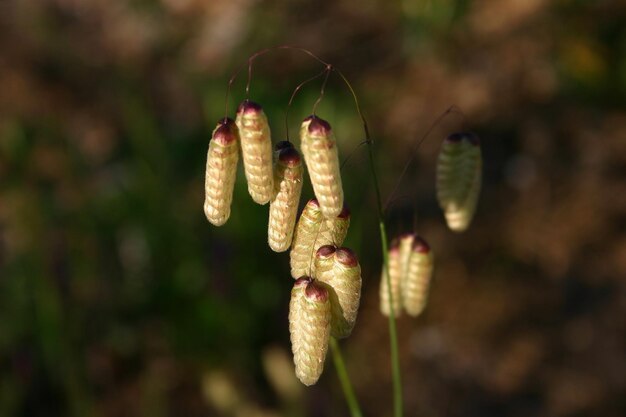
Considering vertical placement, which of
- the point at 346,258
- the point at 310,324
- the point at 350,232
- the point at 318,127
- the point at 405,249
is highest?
the point at 350,232

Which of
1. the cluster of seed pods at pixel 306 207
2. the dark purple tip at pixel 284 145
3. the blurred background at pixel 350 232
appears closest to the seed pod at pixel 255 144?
the cluster of seed pods at pixel 306 207

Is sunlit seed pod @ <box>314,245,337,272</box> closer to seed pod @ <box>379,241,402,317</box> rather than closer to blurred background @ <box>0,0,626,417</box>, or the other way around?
seed pod @ <box>379,241,402,317</box>

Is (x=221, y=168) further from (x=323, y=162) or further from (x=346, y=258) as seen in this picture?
(x=346, y=258)

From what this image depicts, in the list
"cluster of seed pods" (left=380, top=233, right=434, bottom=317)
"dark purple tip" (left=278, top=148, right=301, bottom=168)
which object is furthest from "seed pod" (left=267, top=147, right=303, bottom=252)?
"cluster of seed pods" (left=380, top=233, right=434, bottom=317)

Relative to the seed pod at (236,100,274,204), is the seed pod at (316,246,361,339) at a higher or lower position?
lower

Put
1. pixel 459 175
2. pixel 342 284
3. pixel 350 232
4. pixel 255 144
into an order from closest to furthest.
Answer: pixel 255 144, pixel 342 284, pixel 459 175, pixel 350 232

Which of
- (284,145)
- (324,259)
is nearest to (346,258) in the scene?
(324,259)
